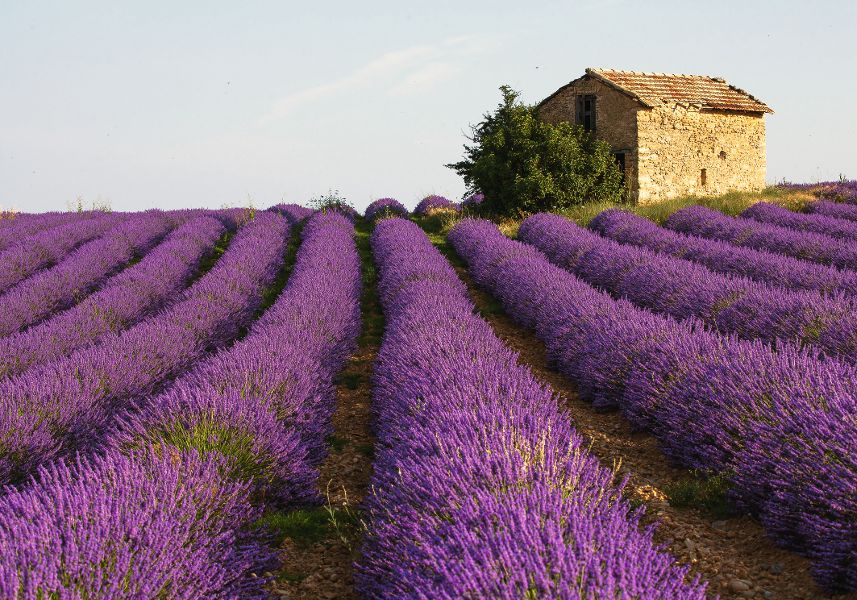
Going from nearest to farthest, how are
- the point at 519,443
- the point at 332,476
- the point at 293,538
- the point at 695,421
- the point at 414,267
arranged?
the point at 519,443
the point at 293,538
the point at 695,421
the point at 332,476
the point at 414,267

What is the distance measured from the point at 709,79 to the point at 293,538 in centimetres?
2161

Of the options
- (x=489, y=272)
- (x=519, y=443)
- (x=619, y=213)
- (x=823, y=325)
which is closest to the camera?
(x=519, y=443)

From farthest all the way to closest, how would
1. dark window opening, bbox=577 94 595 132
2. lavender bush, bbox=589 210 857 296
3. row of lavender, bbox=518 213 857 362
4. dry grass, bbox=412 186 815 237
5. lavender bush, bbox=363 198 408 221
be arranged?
lavender bush, bbox=363 198 408 221
dark window opening, bbox=577 94 595 132
dry grass, bbox=412 186 815 237
lavender bush, bbox=589 210 857 296
row of lavender, bbox=518 213 857 362

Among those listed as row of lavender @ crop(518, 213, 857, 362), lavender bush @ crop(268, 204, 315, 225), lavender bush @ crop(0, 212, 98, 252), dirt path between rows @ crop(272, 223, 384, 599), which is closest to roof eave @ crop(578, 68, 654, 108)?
row of lavender @ crop(518, 213, 857, 362)

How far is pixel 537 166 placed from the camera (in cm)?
1692

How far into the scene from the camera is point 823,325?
18.1ft

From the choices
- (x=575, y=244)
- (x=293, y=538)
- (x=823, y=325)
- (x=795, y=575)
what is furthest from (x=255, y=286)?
(x=795, y=575)

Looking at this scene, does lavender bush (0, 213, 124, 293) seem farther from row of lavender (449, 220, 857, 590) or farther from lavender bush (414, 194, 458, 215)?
row of lavender (449, 220, 857, 590)

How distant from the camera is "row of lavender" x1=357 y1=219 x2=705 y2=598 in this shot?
2012mm

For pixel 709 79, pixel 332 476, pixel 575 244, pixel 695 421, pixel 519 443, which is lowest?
pixel 332 476

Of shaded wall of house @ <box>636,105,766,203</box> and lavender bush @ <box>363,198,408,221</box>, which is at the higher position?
shaded wall of house @ <box>636,105,766,203</box>

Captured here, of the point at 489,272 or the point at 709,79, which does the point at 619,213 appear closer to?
the point at 489,272

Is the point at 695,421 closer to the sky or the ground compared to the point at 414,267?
closer to the ground

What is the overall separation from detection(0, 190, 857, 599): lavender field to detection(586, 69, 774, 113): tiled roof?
33.5ft
